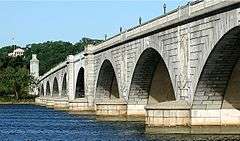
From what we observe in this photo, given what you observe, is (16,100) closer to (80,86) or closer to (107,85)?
(80,86)

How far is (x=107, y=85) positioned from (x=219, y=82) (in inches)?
1600

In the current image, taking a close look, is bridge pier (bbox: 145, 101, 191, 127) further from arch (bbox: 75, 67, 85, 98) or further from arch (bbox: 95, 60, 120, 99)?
arch (bbox: 75, 67, 85, 98)

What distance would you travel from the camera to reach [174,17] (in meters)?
45.9

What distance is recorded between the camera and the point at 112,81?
265ft

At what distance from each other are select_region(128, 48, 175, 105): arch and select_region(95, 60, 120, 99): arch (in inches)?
672

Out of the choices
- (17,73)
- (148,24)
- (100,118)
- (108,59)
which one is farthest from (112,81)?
(17,73)

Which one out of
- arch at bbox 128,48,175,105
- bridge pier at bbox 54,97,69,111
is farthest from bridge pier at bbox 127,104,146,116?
bridge pier at bbox 54,97,69,111

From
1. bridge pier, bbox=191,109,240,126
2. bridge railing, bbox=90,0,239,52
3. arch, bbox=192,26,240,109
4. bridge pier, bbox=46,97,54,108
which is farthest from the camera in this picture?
bridge pier, bbox=46,97,54,108

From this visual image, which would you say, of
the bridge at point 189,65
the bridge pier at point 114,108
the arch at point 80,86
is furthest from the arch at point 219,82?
the arch at point 80,86

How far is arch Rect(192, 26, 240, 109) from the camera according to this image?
1549 inches

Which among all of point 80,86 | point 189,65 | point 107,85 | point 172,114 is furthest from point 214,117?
point 80,86

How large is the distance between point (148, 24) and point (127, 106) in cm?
1106

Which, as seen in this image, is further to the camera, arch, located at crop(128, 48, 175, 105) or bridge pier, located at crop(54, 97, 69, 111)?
bridge pier, located at crop(54, 97, 69, 111)

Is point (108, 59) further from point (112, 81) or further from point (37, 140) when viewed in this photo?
point (37, 140)
